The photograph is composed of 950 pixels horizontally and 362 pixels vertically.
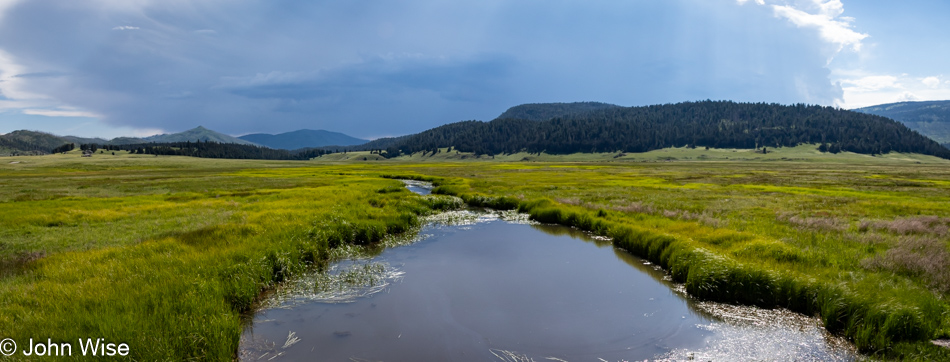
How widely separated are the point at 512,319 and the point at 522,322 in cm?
34

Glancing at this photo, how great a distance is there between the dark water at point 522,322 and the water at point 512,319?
1.3 inches

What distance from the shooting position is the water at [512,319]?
→ 985 centimetres

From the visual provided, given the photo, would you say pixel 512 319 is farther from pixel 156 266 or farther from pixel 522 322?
pixel 156 266

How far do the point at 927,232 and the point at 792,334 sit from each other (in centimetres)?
1395

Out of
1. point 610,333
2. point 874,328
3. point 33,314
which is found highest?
point 33,314

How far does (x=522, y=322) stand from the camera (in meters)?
11.7

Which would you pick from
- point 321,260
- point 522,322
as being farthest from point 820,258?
point 321,260

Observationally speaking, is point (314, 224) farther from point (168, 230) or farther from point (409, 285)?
point (409, 285)

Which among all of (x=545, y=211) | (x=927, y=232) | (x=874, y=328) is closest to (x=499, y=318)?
(x=874, y=328)

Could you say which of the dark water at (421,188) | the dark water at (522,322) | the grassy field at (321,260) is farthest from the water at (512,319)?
the dark water at (421,188)

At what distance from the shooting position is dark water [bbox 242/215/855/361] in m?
9.84

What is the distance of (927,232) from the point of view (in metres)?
17.8

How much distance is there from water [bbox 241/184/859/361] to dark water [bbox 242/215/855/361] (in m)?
0.03

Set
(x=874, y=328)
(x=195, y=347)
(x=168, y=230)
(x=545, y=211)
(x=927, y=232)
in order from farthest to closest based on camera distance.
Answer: (x=545, y=211), (x=168, y=230), (x=927, y=232), (x=874, y=328), (x=195, y=347)
